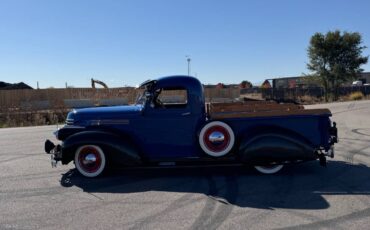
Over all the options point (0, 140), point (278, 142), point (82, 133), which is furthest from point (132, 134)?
point (0, 140)

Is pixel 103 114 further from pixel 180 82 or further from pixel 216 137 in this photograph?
pixel 216 137

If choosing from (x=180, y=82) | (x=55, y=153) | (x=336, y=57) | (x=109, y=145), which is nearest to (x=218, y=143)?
(x=180, y=82)

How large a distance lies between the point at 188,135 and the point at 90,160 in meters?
1.83

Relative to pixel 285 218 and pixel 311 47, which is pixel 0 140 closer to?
pixel 285 218

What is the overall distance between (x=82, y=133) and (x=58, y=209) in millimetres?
1966

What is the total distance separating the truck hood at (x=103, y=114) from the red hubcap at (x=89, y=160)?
1.86ft

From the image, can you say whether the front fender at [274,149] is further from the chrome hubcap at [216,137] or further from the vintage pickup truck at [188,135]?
the chrome hubcap at [216,137]

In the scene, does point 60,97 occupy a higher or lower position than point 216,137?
higher

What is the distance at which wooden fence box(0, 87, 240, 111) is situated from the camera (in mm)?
28766

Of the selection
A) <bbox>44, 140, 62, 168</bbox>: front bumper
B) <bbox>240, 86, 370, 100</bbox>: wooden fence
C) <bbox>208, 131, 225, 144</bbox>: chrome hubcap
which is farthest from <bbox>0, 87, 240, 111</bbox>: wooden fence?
<bbox>208, 131, 225, 144</bbox>: chrome hubcap

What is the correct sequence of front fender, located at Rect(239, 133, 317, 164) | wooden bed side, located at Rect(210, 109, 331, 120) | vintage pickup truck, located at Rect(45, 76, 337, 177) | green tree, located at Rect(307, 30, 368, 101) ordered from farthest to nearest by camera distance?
green tree, located at Rect(307, 30, 368, 101)
wooden bed side, located at Rect(210, 109, 331, 120)
vintage pickup truck, located at Rect(45, 76, 337, 177)
front fender, located at Rect(239, 133, 317, 164)

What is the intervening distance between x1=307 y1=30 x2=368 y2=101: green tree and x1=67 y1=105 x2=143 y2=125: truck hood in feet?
126

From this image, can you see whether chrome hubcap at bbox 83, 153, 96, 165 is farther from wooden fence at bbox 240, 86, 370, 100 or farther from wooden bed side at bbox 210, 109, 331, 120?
wooden fence at bbox 240, 86, 370, 100

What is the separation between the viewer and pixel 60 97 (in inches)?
1214
